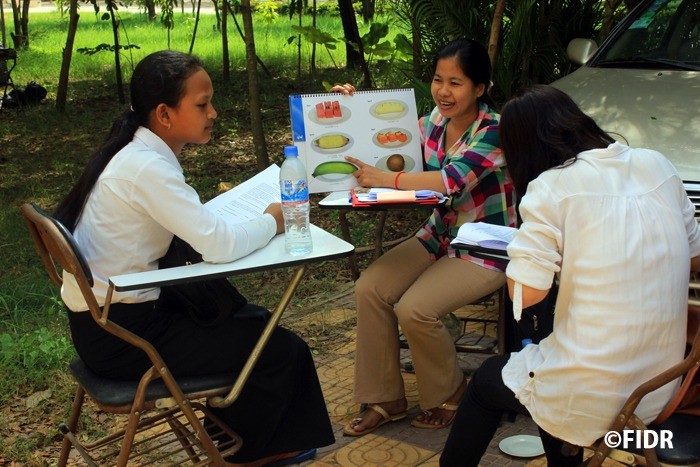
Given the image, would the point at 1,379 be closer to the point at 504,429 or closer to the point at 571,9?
the point at 504,429

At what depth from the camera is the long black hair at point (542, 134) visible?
8.27 ft

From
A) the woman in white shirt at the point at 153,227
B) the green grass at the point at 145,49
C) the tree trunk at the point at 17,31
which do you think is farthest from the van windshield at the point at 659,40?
the tree trunk at the point at 17,31

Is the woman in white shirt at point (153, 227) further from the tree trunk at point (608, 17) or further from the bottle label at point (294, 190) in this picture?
the tree trunk at point (608, 17)

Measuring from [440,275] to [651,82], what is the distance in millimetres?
1882

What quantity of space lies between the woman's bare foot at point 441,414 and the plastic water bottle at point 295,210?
116 centimetres

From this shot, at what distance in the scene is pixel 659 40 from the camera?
204 inches

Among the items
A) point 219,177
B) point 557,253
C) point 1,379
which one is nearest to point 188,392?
point 557,253

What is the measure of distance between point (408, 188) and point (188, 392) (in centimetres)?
135

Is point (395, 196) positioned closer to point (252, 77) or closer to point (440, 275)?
point (440, 275)

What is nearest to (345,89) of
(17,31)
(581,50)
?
(581,50)

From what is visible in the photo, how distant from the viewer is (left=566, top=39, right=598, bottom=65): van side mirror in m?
5.41

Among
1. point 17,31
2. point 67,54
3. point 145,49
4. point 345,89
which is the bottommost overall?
point 145,49

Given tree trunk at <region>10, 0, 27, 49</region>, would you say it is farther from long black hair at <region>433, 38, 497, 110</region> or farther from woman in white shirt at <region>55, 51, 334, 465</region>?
woman in white shirt at <region>55, 51, 334, 465</region>

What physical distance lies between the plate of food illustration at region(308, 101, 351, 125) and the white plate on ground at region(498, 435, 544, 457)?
1559mm
